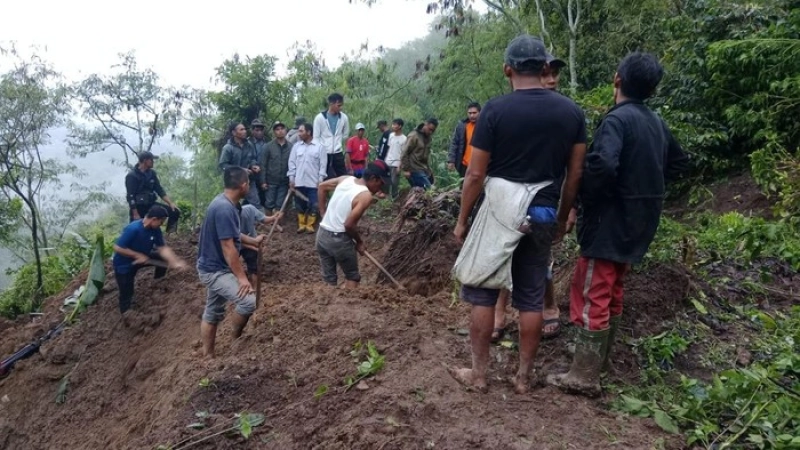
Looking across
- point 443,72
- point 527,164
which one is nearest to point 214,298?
point 527,164

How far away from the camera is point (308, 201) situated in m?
9.99

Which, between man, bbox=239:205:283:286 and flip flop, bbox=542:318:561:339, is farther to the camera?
man, bbox=239:205:283:286

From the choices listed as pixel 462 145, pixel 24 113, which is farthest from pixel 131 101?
pixel 462 145

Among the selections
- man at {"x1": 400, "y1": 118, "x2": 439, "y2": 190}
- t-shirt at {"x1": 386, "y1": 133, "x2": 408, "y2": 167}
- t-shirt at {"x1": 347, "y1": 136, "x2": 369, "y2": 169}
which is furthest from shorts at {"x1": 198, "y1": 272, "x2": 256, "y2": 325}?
t-shirt at {"x1": 386, "y1": 133, "x2": 408, "y2": 167}

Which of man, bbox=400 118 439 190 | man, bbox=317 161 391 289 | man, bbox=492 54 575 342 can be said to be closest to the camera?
man, bbox=492 54 575 342

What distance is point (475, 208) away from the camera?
11.3 feet

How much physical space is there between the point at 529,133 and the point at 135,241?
577 centimetres

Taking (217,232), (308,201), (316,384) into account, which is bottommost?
(308,201)

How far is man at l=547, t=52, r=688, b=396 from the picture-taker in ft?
10.4

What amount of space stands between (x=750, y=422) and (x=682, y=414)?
0.32 meters

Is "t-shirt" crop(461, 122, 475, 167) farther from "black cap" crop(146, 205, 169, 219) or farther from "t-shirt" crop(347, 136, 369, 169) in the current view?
"t-shirt" crop(347, 136, 369, 169)

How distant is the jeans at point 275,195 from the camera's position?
34.0 feet

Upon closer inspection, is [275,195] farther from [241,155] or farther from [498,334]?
[498,334]

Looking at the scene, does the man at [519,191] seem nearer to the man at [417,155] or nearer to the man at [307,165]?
the man at [307,165]
